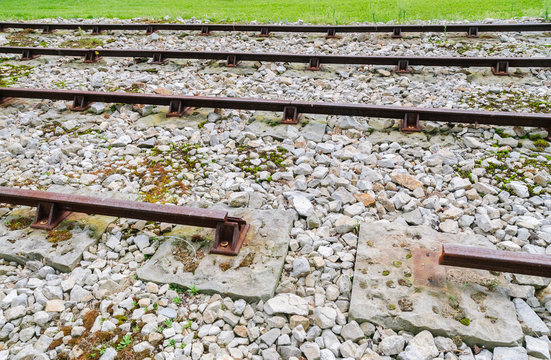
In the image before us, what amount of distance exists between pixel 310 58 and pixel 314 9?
21.6 feet

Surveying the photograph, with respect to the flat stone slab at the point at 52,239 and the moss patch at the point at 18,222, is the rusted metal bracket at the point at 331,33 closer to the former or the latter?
the flat stone slab at the point at 52,239

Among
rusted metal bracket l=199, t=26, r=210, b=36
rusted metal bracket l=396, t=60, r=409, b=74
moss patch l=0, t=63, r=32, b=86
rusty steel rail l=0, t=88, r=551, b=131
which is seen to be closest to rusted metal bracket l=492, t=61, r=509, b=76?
rusted metal bracket l=396, t=60, r=409, b=74

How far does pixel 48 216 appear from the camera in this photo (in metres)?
3.38

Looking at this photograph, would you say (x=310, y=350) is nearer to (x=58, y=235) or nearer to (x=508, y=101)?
(x=58, y=235)

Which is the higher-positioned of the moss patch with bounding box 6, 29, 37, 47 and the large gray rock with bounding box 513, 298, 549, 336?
the moss patch with bounding box 6, 29, 37, 47

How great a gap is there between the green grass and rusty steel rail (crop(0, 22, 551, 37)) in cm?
130

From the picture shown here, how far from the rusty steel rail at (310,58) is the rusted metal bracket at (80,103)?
7.00ft

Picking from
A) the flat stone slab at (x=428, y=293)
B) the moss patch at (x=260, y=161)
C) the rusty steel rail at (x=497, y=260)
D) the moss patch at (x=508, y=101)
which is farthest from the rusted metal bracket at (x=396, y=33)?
the rusty steel rail at (x=497, y=260)

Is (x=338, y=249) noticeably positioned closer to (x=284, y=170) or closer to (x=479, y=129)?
(x=284, y=170)

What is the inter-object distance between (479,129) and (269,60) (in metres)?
3.71

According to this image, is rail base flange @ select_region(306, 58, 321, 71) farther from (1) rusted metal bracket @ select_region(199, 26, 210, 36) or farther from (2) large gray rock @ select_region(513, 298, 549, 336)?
(2) large gray rock @ select_region(513, 298, 549, 336)

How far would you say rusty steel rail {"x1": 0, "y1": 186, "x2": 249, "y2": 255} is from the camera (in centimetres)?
300

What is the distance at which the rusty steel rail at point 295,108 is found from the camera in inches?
171

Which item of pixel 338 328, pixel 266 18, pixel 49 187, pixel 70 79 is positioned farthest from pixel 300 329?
pixel 266 18
